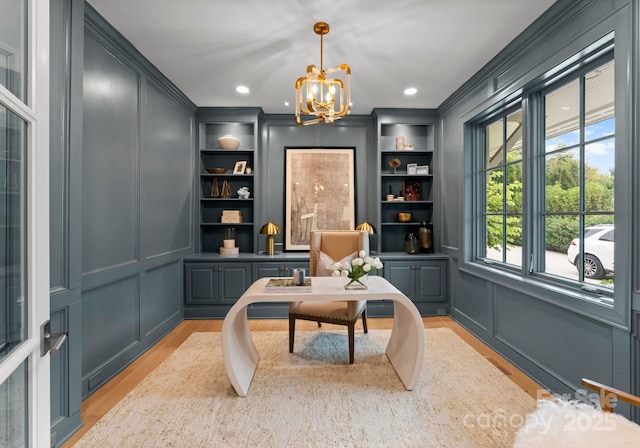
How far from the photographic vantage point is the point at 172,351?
10.3ft

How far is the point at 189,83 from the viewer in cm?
360

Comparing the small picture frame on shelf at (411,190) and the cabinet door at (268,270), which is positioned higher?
the small picture frame on shelf at (411,190)

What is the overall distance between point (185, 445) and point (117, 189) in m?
1.95

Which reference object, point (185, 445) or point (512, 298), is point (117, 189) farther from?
point (512, 298)

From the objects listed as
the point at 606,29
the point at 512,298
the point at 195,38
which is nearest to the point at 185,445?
the point at 512,298

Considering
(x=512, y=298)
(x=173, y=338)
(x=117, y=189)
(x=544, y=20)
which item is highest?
(x=544, y=20)

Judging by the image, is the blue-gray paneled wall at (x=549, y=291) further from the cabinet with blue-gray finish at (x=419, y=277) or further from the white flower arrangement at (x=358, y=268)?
the white flower arrangement at (x=358, y=268)

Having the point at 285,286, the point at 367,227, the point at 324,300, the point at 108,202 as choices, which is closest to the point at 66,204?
the point at 108,202

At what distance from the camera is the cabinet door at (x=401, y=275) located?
164 inches

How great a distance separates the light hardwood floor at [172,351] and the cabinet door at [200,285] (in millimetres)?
269

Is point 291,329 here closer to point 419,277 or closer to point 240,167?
point 419,277

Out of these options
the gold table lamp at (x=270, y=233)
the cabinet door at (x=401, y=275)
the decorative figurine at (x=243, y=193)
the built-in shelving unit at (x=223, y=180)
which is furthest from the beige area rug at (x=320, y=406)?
the decorative figurine at (x=243, y=193)

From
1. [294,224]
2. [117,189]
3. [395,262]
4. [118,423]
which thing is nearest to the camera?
[118,423]

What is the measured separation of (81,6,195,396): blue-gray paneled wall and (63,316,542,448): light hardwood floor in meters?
0.09
